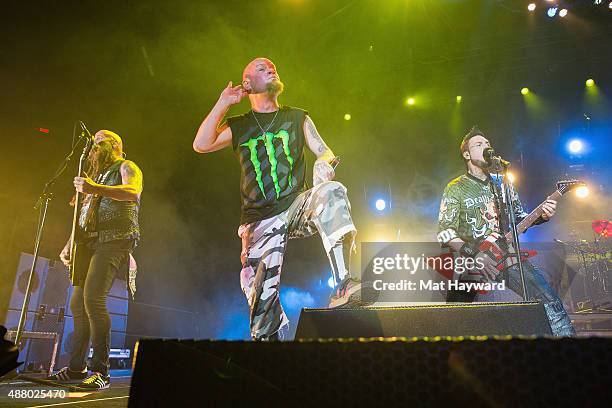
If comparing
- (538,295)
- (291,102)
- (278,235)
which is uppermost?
(291,102)

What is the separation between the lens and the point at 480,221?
13.1 feet

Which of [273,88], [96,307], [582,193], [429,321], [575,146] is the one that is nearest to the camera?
[429,321]

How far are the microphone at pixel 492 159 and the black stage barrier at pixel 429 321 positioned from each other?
8.47 ft

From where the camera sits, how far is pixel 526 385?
503 mm

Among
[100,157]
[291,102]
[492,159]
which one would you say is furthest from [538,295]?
[100,157]

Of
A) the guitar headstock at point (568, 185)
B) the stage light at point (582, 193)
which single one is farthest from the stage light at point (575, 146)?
the guitar headstock at point (568, 185)

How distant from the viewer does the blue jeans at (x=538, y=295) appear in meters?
3.24

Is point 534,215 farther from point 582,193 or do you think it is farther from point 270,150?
point 582,193

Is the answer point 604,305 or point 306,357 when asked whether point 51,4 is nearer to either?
point 306,357

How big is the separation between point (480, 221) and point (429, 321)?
271 cm

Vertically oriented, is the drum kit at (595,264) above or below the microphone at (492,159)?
below

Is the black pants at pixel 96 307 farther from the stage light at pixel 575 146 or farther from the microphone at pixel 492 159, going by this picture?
the stage light at pixel 575 146

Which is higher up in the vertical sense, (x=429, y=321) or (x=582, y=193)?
(x=582, y=193)

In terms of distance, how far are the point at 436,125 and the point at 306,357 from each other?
6.95m
